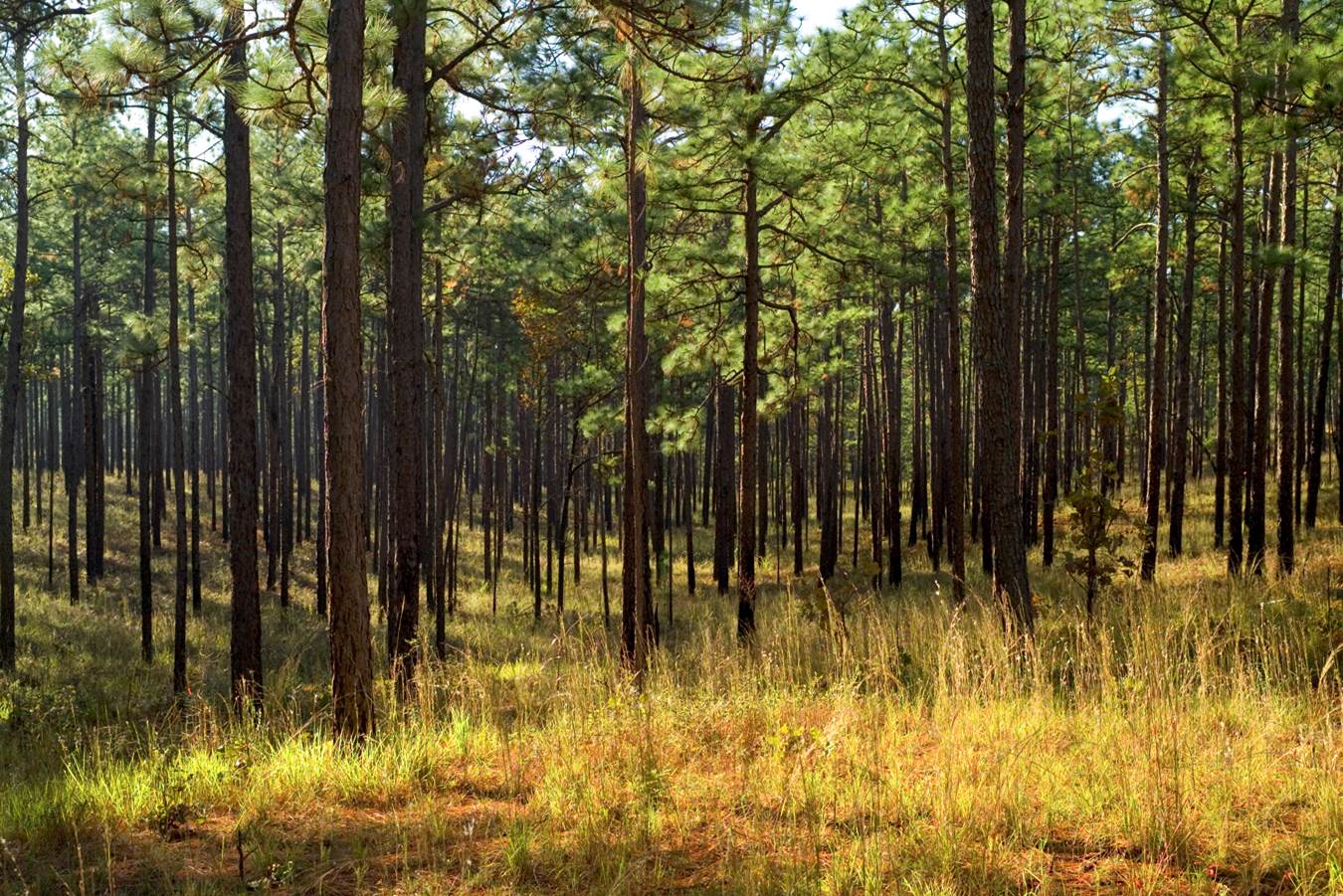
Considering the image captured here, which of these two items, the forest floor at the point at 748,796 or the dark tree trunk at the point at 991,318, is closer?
the forest floor at the point at 748,796

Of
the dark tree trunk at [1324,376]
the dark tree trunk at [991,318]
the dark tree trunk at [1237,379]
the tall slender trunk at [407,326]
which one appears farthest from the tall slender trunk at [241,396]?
the dark tree trunk at [1324,376]

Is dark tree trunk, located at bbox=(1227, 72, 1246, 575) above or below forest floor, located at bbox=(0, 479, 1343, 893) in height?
above

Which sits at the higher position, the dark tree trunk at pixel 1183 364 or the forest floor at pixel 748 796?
the dark tree trunk at pixel 1183 364

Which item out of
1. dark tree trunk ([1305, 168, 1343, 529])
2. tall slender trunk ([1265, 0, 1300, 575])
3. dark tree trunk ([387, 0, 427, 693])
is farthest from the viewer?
dark tree trunk ([1305, 168, 1343, 529])

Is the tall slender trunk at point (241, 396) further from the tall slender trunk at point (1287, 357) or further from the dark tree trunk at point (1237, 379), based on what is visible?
the dark tree trunk at point (1237, 379)

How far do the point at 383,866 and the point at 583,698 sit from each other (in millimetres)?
2315

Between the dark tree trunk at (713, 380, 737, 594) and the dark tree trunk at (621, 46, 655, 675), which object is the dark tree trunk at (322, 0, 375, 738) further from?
the dark tree trunk at (713, 380, 737, 594)

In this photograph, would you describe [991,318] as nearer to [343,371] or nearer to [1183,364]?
[343,371]

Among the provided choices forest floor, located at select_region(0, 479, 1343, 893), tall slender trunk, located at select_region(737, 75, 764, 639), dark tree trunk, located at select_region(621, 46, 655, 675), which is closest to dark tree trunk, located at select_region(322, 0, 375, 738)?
forest floor, located at select_region(0, 479, 1343, 893)

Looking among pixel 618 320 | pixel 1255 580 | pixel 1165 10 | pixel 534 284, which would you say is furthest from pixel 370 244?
pixel 1255 580

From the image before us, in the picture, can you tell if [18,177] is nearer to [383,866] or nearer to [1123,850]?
[383,866]

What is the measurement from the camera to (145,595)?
14250mm

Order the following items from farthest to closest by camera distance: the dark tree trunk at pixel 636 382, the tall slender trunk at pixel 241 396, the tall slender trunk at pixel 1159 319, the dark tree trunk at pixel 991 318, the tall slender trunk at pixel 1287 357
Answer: the tall slender trunk at pixel 1159 319 → the tall slender trunk at pixel 1287 357 → the tall slender trunk at pixel 241 396 → the dark tree trunk at pixel 636 382 → the dark tree trunk at pixel 991 318

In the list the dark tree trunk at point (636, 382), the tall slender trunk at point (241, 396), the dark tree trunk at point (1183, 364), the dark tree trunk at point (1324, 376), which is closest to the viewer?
the dark tree trunk at point (636, 382)
